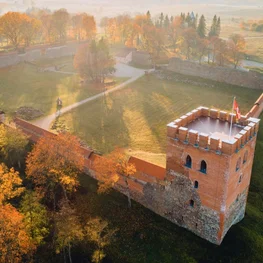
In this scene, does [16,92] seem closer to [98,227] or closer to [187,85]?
[187,85]

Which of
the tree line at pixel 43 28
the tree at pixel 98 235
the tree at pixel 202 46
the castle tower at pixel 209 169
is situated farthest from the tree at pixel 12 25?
the castle tower at pixel 209 169

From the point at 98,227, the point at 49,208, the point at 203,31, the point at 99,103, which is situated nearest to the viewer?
the point at 98,227

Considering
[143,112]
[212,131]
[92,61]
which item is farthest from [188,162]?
[92,61]

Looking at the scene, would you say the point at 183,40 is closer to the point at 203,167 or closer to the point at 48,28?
the point at 48,28

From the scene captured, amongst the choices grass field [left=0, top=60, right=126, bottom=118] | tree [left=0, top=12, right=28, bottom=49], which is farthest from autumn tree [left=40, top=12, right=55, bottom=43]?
grass field [left=0, top=60, right=126, bottom=118]

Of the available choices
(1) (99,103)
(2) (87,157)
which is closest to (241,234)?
(2) (87,157)

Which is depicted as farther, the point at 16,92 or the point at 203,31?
the point at 203,31

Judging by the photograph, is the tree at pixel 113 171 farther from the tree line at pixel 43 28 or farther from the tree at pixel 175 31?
the tree at pixel 175 31
